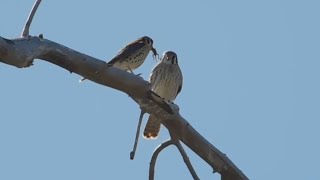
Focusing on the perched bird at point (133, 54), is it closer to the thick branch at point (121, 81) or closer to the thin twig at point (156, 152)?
the thick branch at point (121, 81)

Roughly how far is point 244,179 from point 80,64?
1.35m

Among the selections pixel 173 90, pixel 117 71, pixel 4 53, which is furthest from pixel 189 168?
pixel 173 90

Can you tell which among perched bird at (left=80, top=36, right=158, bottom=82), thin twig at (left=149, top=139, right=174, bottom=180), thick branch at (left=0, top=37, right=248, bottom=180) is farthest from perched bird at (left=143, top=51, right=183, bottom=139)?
thin twig at (left=149, top=139, right=174, bottom=180)

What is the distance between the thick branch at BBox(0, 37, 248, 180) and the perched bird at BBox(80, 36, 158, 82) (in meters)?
4.18

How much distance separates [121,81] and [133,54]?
16.4 ft

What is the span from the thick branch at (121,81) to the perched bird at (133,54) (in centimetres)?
418

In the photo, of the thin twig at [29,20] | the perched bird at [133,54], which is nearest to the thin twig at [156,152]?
the thin twig at [29,20]

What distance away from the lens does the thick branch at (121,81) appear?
4.46 metres

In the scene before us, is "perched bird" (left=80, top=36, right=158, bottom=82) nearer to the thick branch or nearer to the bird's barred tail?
the bird's barred tail

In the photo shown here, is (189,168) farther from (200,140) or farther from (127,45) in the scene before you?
(127,45)

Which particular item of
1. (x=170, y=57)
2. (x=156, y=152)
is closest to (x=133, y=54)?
(x=170, y=57)

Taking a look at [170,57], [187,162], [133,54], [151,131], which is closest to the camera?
[187,162]

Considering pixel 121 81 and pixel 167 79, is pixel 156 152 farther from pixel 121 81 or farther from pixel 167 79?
pixel 167 79

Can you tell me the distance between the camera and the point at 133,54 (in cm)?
984
